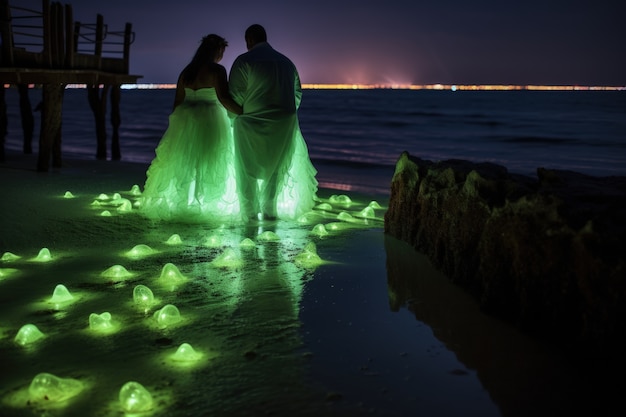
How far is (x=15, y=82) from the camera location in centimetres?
916

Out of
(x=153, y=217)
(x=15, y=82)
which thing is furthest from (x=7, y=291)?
(x=15, y=82)

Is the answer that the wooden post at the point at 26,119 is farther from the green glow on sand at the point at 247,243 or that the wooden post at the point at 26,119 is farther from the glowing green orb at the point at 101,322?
the glowing green orb at the point at 101,322

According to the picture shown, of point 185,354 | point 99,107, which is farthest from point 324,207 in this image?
point 99,107

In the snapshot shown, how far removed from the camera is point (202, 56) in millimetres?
6469

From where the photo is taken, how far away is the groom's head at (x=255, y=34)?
6.66 metres

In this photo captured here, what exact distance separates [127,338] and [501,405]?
204cm

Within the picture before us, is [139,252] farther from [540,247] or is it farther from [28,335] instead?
[540,247]

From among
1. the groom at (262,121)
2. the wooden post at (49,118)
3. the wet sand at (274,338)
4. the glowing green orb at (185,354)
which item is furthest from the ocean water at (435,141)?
the glowing green orb at (185,354)

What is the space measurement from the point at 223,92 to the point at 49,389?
438cm

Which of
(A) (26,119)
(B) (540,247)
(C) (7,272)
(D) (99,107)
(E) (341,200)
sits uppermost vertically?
(D) (99,107)

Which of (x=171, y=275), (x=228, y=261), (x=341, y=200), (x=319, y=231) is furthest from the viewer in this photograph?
Result: (x=341, y=200)

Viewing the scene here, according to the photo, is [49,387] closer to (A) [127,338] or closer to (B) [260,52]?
(A) [127,338]

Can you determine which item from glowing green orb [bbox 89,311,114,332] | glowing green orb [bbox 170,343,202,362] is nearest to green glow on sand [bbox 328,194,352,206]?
glowing green orb [bbox 89,311,114,332]

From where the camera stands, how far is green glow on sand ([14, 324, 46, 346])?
3.31m
